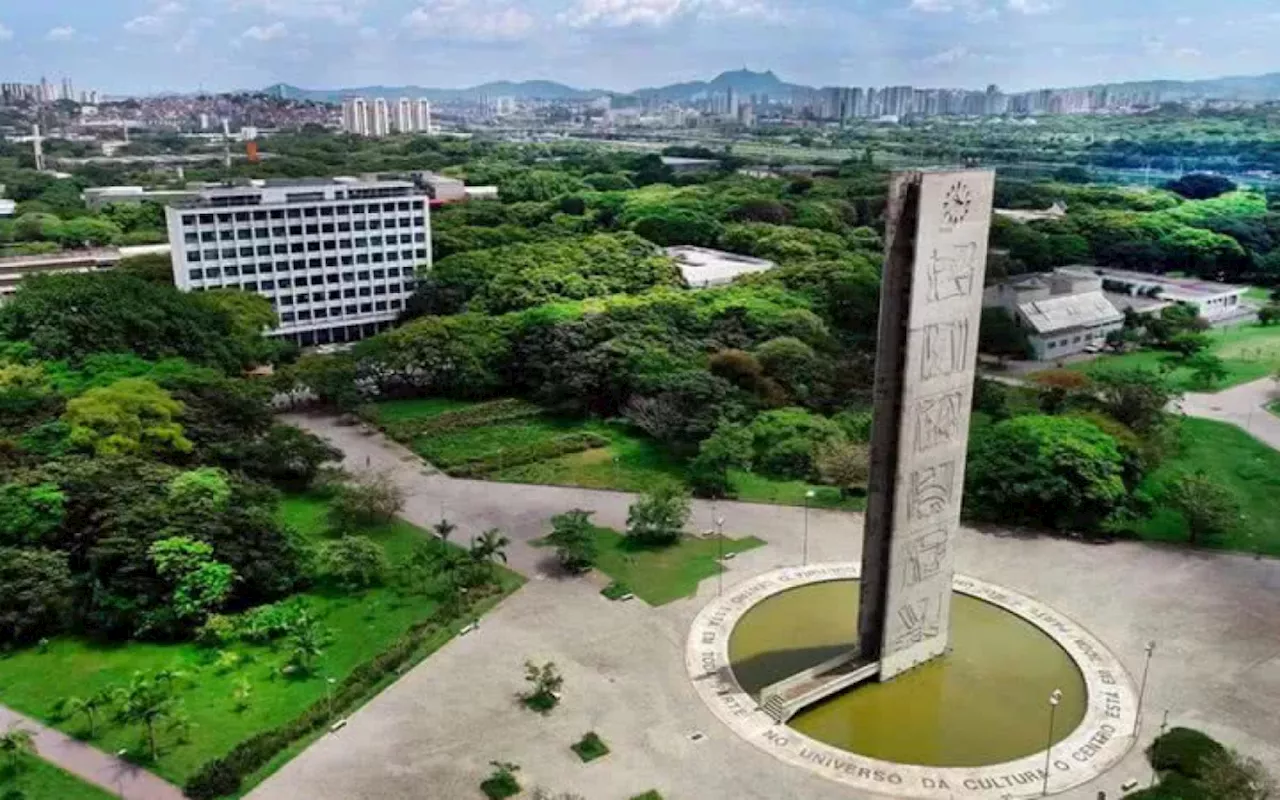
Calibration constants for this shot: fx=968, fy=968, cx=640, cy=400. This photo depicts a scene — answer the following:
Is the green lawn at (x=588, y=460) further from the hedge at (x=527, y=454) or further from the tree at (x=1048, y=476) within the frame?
the tree at (x=1048, y=476)

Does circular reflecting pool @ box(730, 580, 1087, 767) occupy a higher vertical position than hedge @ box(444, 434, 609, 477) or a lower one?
lower

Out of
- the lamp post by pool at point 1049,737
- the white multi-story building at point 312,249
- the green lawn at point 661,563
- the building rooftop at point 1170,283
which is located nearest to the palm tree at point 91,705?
the green lawn at point 661,563

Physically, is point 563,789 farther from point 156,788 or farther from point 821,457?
point 821,457

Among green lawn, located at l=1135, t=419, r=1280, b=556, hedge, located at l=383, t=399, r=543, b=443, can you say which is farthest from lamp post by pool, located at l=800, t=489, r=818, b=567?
hedge, located at l=383, t=399, r=543, b=443

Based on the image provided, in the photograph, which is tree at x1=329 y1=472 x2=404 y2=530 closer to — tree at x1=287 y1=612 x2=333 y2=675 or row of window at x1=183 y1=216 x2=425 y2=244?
tree at x1=287 y1=612 x2=333 y2=675

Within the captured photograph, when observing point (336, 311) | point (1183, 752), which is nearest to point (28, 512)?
point (1183, 752)
